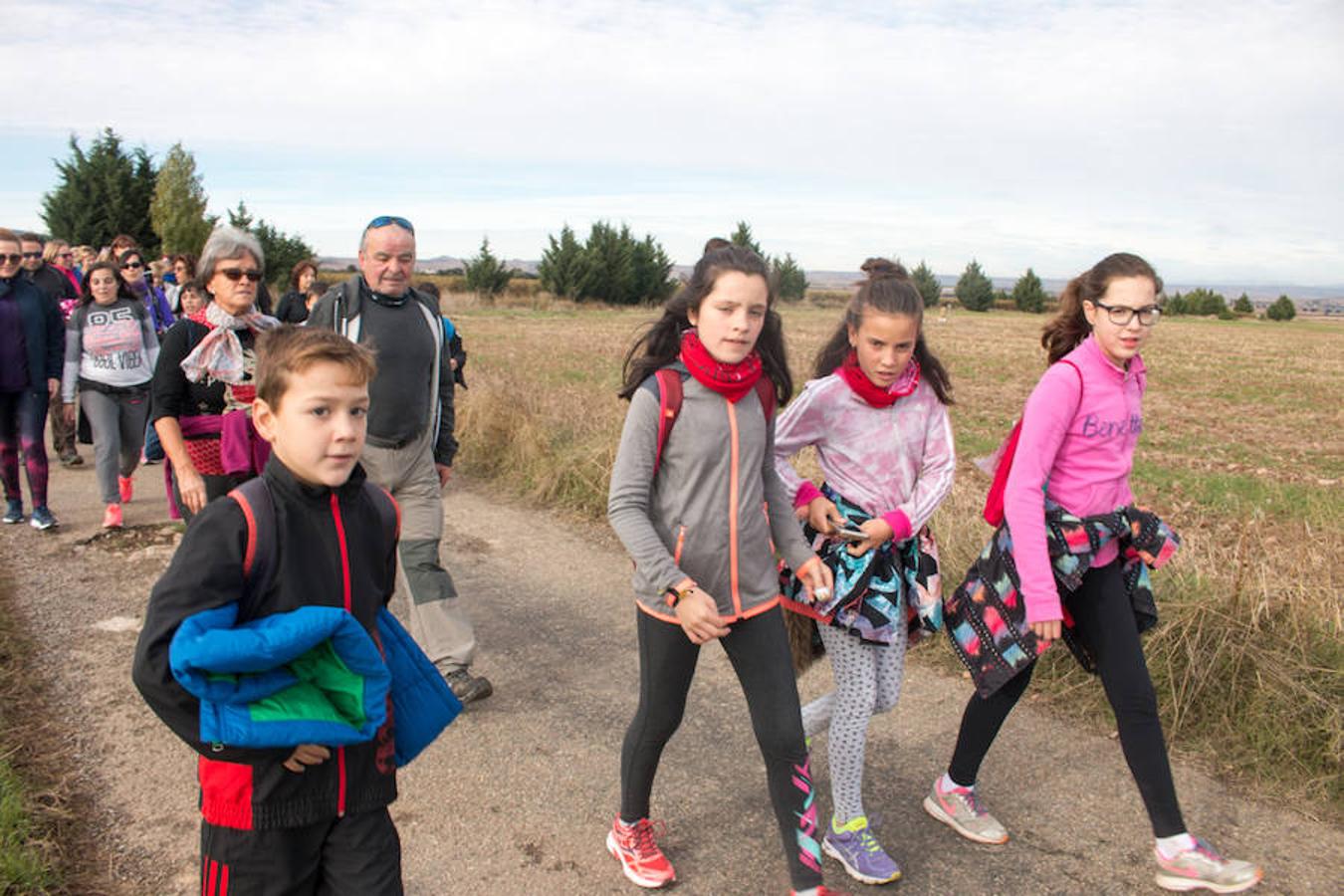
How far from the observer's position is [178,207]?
3512 centimetres

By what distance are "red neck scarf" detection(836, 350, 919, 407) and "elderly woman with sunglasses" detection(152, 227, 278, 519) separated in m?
2.41

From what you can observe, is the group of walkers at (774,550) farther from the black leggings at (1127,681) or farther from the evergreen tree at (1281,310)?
the evergreen tree at (1281,310)

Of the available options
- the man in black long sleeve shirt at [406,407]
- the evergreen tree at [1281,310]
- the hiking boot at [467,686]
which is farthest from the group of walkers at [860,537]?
the evergreen tree at [1281,310]

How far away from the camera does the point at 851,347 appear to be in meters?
3.59

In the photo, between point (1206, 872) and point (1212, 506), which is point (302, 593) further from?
point (1212, 506)

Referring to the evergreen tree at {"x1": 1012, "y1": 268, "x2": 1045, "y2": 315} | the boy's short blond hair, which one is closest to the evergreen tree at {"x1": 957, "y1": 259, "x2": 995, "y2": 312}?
→ the evergreen tree at {"x1": 1012, "y1": 268, "x2": 1045, "y2": 315}

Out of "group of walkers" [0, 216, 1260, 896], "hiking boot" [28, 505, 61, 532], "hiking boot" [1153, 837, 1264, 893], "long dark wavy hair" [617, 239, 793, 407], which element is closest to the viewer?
"group of walkers" [0, 216, 1260, 896]

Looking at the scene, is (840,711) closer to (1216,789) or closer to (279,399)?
(1216,789)

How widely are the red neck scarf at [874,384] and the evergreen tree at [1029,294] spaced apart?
74.8 meters

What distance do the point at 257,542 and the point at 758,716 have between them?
154 cm

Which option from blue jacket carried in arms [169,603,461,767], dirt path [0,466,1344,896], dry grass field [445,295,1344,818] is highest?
blue jacket carried in arms [169,603,461,767]

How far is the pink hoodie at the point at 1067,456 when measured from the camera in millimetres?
3254

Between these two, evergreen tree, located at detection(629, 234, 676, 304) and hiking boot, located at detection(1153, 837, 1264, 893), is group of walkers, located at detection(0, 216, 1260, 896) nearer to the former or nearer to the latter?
hiking boot, located at detection(1153, 837, 1264, 893)

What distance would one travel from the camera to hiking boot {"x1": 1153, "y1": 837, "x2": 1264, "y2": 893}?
321 centimetres
